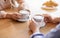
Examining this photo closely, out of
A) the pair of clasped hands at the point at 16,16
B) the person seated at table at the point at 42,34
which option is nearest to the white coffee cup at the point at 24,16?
the pair of clasped hands at the point at 16,16

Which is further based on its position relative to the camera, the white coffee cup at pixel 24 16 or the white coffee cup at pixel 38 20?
the white coffee cup at pixel 24 16

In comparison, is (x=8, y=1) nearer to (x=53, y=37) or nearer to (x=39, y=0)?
(x=39, y=0)

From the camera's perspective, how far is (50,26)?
3.72ft

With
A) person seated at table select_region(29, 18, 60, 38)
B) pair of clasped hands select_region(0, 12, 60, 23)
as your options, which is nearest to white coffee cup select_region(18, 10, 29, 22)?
pair of clasped hands select_region(0, 12, 60, 23)

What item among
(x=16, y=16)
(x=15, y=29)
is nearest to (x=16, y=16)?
(x=16, y=16)

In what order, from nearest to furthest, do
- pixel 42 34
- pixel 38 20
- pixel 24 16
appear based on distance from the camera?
1. pixel 42 34
2. pixel 38 20
3. pixel 24 16

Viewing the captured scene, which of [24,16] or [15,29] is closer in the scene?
[15,29]

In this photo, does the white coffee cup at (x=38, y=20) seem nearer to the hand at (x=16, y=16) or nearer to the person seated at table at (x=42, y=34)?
the person seated at table at (x=42, y=34)

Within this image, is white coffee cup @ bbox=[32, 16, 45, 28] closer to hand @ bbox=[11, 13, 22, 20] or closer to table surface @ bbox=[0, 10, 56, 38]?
table surface @ bbox=[0, 10, 56, 38]

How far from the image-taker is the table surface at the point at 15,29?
1008 millimetres

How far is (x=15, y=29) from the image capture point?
109cm

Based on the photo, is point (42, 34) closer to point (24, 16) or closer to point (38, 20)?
point (38, 20)

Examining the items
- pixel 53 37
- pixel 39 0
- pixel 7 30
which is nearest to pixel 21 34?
pixel 7 30

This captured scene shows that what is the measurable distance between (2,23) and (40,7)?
1.45ft
